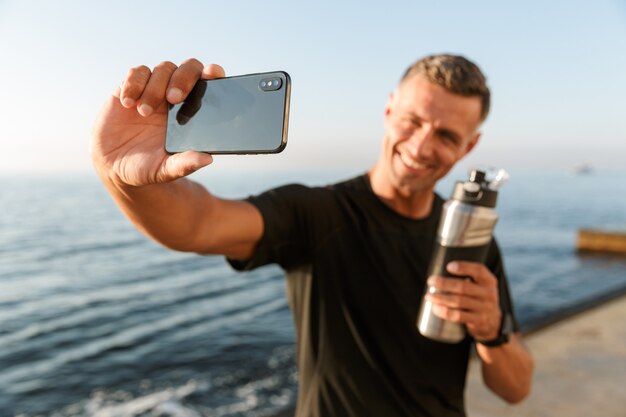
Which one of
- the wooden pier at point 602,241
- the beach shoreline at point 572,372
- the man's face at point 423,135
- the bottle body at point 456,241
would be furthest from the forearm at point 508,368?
the wooden pier at point 602,241

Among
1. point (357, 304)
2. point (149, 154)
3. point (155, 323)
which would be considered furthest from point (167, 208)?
point (155, 323)

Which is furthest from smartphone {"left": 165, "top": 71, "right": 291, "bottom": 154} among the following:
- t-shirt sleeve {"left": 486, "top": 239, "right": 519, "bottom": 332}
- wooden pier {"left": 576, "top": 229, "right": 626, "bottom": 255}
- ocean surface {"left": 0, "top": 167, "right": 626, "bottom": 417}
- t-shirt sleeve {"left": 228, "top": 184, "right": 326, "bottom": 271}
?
→ wooden pier {"left": 576, "top": 229, "right": 626, "bottom": 255}

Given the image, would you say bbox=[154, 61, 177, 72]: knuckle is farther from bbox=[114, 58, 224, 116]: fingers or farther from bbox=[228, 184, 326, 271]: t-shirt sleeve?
bbox=[228, 184, 326, 271]: t-shirt sleeve

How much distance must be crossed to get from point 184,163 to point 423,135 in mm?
1403

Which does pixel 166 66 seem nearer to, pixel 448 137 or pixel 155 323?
pixel 448 137

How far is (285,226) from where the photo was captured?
211 cm

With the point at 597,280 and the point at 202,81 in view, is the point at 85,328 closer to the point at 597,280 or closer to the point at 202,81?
the point at 202,81

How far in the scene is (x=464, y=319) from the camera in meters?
1.89

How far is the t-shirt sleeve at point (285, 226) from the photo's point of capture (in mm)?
2071

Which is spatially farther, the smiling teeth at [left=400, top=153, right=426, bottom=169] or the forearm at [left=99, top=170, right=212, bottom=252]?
the smiling teeth at [left=400, top=153, right=426, bottom=169]

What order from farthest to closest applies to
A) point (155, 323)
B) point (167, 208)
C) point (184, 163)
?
point (155, 323) < point (167, 208) < point (184, 163)

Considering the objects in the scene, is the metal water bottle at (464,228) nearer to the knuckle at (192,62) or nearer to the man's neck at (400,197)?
the man's neck at (400,197)

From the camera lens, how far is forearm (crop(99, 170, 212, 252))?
1.55 m

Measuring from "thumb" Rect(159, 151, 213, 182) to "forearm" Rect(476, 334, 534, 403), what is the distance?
161 cm
